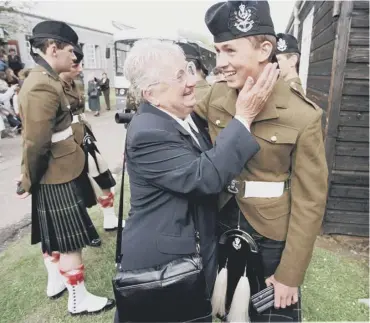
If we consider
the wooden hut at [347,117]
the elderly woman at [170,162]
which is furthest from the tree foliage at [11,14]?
the elderly woman at [170,162]

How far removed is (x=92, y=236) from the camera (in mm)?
2695

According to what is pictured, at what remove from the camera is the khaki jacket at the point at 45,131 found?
2.26 metres

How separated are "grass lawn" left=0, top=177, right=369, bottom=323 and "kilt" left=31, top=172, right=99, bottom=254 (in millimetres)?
568

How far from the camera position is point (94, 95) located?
14172 millimetres

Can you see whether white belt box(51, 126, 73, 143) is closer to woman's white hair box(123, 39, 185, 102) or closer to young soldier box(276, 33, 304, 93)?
woman's white hair box(123, 39, 185, 102)

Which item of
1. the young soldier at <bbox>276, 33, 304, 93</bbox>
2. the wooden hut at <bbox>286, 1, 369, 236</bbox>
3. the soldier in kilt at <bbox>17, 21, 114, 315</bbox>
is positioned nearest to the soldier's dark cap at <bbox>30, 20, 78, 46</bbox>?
the soldier in kilt at <bbox>17, 21, 114, 315</bbox>

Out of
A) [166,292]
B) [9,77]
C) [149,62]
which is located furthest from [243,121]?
[9,77]

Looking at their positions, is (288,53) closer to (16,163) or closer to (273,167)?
(273,167)

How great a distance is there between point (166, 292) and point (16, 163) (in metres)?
6.71

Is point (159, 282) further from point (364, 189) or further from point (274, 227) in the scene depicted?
point (364, 189)

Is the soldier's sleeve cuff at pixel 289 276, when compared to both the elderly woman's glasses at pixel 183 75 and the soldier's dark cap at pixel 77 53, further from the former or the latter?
the soldier's dark cap at pixel 77 53

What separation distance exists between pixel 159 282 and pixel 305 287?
1990 mm

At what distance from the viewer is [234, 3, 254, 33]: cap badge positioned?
4.65 feet

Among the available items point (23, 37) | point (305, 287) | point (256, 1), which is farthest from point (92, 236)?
point (23, 37)
